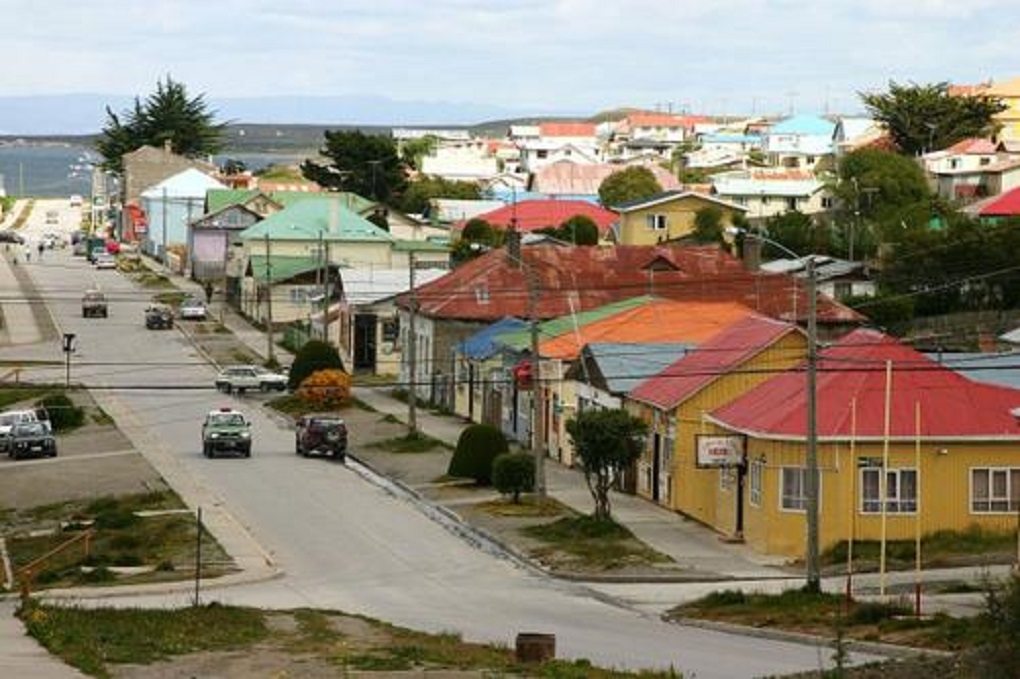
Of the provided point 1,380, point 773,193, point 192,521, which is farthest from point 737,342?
point 773,193

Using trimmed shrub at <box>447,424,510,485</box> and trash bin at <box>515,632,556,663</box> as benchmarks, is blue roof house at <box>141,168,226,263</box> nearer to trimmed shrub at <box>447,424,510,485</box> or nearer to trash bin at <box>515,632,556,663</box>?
trimmed shrub at <box>447,424,510,485</box>

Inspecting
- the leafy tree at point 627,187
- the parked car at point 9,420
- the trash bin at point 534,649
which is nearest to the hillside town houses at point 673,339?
the leafy tree at point 627,187

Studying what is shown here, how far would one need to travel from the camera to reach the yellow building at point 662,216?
138 meters

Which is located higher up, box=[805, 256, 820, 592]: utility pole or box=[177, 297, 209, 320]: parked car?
box=[805, 256, 820, 592]: utility pole

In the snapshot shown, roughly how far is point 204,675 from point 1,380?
6165cm

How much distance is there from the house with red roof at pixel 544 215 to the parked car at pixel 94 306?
2965 centimetres

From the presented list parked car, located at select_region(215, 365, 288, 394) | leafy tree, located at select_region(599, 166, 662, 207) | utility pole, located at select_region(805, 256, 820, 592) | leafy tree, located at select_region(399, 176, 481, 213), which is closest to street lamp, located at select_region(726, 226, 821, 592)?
utility pole, located at select_region(805, 256, 820, 592)

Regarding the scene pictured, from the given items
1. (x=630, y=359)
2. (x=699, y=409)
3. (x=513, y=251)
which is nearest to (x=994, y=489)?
(x=699, y=409)

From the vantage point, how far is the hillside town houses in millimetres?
50062

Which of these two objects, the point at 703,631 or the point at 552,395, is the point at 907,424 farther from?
the point at 552,395

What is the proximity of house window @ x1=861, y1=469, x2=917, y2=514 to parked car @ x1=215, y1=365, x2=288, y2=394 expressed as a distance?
44.3 metres

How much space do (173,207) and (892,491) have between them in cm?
13715

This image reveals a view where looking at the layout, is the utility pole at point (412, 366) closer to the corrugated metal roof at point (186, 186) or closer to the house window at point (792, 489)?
the house window at point (792, 489)

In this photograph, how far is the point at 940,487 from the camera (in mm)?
49906
